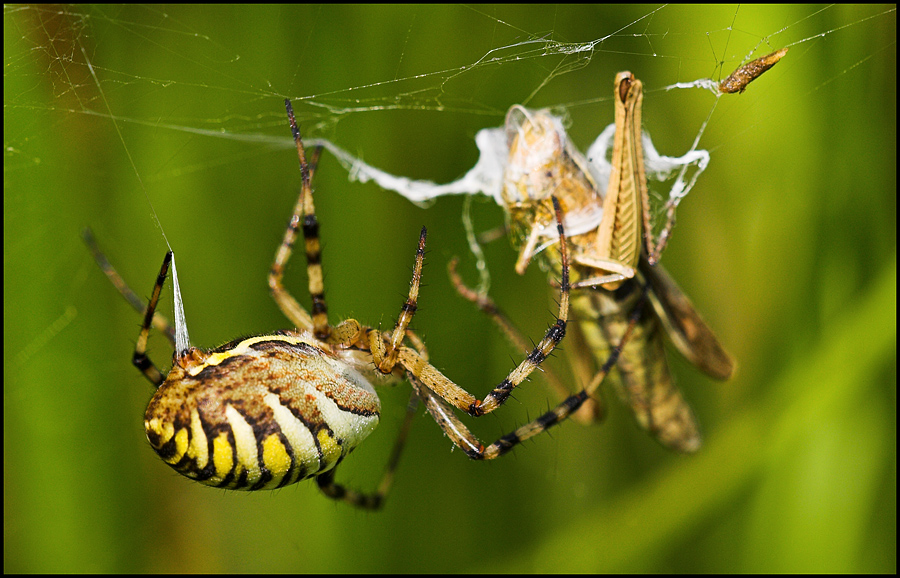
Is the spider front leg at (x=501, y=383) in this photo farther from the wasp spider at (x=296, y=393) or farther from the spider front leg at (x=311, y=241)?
the spider front leg at (x=311, y=241)

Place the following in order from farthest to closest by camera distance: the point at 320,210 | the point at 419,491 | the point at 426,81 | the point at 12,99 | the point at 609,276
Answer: the point at 419,491, the point at 320,210, the point at 426,81, the point at 12,99, the point at 609,276

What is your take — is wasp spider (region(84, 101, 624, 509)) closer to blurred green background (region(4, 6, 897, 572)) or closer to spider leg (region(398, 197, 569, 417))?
spider leg (region(398, 197, 569, 417))

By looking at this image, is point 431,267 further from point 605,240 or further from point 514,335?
point 605,240

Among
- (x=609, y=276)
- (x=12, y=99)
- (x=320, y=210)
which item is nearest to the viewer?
(x=609, y=276)

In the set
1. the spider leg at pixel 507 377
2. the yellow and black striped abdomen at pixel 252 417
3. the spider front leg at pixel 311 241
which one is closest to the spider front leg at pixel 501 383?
the spider leg at pixel 507 377

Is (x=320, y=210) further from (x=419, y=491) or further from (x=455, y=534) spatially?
(x=455, y=534)

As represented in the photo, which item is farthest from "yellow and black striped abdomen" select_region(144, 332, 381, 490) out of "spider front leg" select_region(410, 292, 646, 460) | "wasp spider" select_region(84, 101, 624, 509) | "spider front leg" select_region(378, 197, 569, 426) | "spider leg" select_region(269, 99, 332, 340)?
"spider front leg" select_region(410, 292, 646, 460)

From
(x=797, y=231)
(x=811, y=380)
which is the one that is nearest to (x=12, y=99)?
(x=797, y=231)
